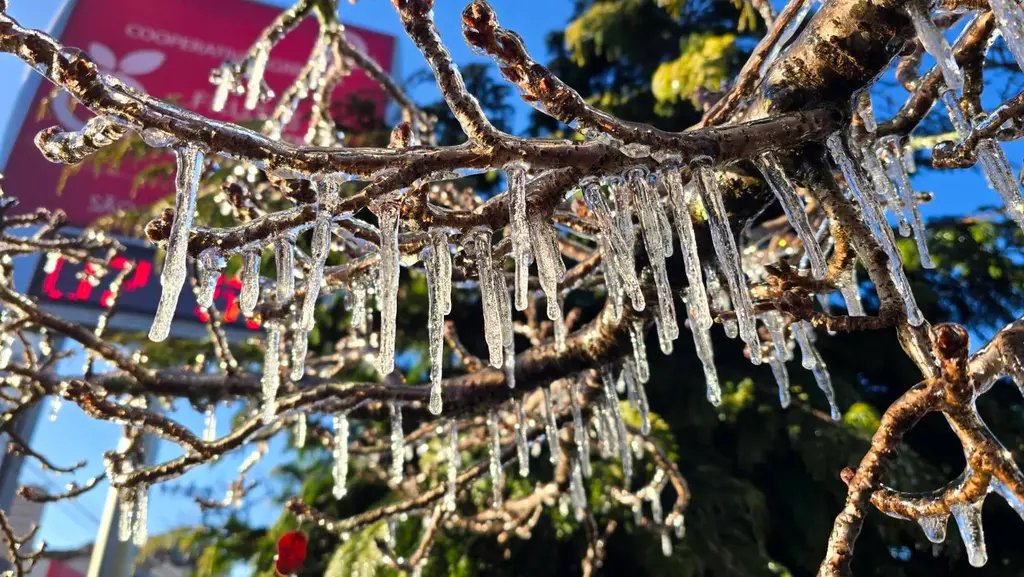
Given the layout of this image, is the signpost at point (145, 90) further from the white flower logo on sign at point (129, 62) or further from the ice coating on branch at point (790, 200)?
the ice coating on branch at point (790, 200)

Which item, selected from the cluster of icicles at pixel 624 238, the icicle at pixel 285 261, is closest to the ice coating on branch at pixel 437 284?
the cluster of icicles at pixel 624 238

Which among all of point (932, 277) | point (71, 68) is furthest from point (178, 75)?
point (932, 277)

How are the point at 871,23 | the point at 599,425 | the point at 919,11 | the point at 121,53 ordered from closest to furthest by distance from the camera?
the point at 919,11 < the point at 871,23 < the point at 599,425 < the point at 121,53

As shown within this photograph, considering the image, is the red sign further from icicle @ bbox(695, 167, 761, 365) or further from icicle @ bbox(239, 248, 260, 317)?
icicle @ bbox(695, 167, 761, 365)

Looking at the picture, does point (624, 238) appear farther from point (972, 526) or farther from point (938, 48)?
point (972, 526)

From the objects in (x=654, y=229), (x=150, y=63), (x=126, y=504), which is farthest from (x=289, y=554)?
(x=150, y=63)

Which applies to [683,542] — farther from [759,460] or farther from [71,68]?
[71,68]
